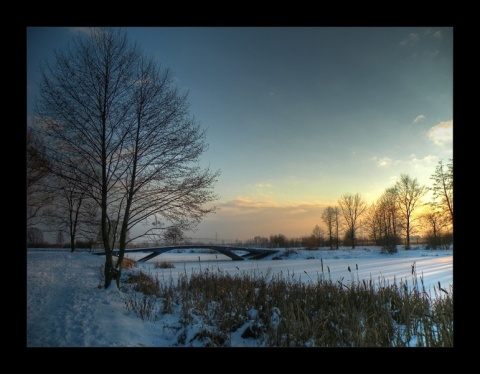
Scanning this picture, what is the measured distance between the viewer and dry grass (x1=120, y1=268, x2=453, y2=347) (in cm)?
340

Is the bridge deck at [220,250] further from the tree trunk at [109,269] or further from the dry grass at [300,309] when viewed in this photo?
the dry grass at [300,309]

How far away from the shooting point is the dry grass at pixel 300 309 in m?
3.40

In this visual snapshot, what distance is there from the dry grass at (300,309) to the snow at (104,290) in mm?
157

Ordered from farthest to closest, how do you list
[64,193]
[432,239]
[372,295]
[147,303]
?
1. [432,239]
2. [64,193]
3. [147,303]
4. [372,295]

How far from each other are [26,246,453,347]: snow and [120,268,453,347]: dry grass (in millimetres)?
157

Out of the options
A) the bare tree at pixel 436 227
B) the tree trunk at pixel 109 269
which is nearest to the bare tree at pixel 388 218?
the bare tree at pixel 436 227

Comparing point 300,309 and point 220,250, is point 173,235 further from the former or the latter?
point 300,309

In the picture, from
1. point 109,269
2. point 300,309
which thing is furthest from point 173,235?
point 300,309

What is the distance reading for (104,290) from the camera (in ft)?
15.6
